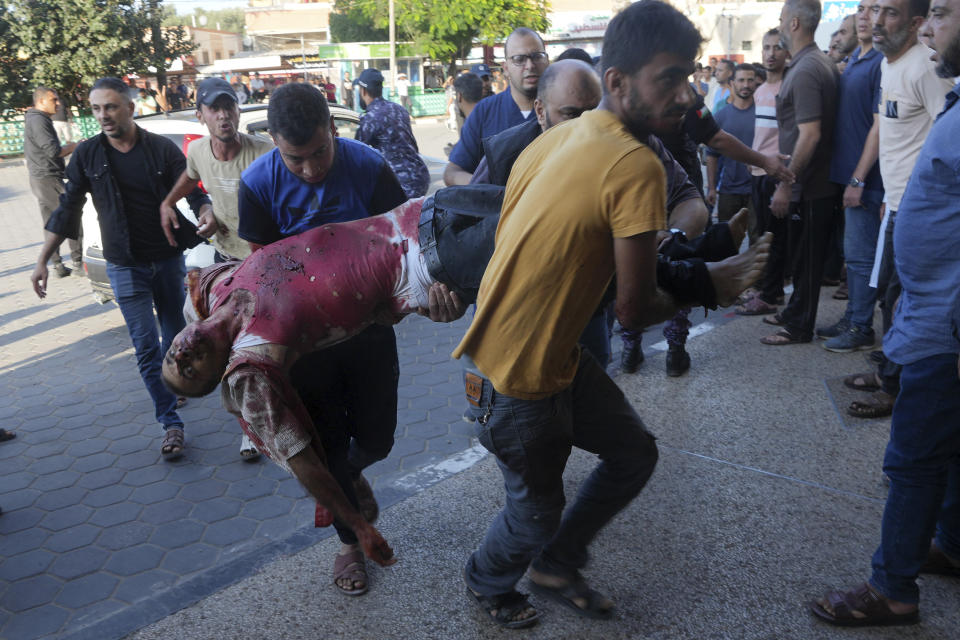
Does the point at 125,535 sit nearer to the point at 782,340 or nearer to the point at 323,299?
the point at 323,299

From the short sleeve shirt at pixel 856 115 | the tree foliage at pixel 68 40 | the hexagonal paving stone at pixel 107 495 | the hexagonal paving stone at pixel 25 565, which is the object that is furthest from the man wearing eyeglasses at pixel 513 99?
the tree foliage at pixel 68 40

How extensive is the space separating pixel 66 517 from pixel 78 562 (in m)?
0.48

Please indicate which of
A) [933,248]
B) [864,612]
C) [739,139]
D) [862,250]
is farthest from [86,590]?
[739,139]

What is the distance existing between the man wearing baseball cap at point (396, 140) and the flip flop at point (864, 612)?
184 inches

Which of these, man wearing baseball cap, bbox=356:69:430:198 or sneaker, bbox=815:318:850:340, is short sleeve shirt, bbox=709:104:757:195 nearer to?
sneaker, bbox=815:318:850:340

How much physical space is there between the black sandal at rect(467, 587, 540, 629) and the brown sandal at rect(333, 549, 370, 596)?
549mm

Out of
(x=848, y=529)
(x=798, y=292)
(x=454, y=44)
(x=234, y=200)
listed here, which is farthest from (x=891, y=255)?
(x=454, y=44)

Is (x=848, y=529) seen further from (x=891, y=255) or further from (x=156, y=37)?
(x=156, y=37)

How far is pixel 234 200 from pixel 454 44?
33681 millimetres

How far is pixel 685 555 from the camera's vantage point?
117 inches

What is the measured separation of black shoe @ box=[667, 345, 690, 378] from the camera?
4805 mm

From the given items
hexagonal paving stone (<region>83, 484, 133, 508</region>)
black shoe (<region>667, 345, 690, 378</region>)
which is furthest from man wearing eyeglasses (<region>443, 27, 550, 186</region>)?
hexagonal paving stone (<region>83, 484, 133, 508</region>)

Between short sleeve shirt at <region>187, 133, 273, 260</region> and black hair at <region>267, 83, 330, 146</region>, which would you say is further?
short sleeve shirt at <region>187, 133, 273, 260</region>

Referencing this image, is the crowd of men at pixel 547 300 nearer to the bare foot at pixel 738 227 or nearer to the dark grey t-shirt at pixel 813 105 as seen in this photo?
the bare foot at pixel 738 227
